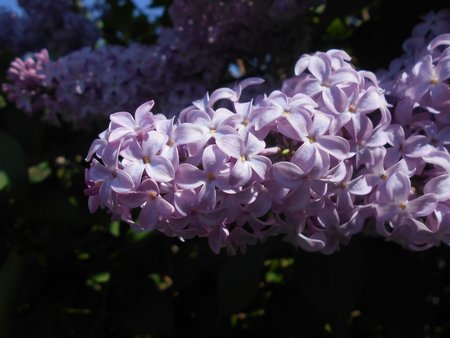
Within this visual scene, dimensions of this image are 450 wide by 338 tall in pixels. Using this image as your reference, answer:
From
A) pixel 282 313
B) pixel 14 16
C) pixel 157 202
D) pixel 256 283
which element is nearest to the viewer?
pixel 157 202

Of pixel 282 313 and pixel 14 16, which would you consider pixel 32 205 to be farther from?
pixel 14 16

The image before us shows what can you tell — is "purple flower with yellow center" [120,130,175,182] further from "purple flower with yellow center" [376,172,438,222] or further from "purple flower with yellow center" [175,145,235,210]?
"purple flower with yellow center" [376,172,438,222]

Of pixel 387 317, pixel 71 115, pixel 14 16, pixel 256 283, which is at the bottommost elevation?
pixel 387 317

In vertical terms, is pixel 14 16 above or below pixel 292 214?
above

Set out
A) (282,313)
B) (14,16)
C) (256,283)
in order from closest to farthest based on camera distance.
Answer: (256,283) < (282,313) < (14,16)

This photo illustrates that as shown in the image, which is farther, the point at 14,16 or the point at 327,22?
the point at 14,16

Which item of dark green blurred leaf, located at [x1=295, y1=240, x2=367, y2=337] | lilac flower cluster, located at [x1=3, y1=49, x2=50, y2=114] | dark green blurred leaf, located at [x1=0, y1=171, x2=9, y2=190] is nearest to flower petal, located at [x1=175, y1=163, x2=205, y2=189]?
dark green blurred leaf, located at [x1=295, y1=240, x2=367, y2=337]

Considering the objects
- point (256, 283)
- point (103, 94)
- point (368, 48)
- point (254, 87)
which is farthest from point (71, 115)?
point (368, 48)
